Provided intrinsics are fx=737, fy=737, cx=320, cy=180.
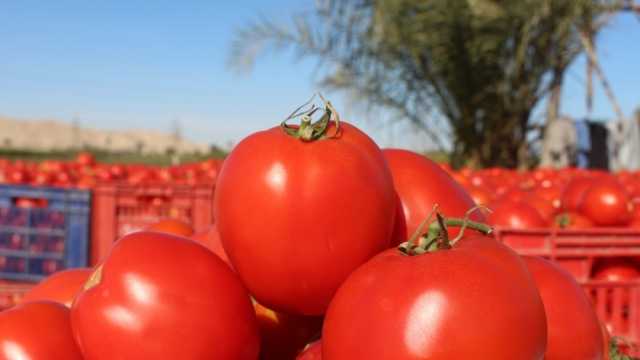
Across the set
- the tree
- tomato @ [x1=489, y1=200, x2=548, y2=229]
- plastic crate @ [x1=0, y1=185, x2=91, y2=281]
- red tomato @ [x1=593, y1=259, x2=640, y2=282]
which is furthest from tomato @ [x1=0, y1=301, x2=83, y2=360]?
the tree

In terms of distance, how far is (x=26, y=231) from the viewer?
4.54 metres

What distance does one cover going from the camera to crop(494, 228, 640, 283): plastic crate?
3180 mm

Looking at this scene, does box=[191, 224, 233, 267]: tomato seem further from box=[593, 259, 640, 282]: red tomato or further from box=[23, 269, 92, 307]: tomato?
box=[593, 259, 640, 282]: red tomato

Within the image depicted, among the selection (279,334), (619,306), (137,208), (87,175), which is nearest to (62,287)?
(279,334)

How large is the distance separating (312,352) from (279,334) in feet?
0.54

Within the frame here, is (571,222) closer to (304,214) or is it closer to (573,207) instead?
(573,207)

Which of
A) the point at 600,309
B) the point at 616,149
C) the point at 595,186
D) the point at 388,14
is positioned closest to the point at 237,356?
the point at 600,309

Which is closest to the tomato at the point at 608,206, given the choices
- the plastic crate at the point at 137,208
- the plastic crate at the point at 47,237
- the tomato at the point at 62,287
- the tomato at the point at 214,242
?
the plastic crate at the point at 137,208

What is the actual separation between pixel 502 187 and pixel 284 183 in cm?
510

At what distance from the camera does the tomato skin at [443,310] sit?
0.99 m

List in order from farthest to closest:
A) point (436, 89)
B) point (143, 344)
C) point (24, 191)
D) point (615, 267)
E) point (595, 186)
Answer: point (436, 89) → point (24, 191) → point (595, 186) → point (615, 267) → point (143, 344)

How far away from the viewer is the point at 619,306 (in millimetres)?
3076

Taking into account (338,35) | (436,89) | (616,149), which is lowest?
(616,149)

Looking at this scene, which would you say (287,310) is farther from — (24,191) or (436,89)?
(436,89)
